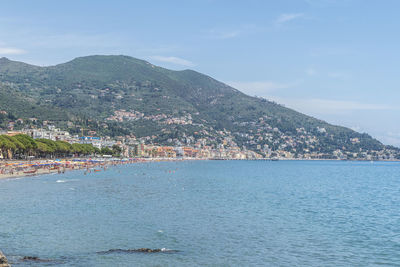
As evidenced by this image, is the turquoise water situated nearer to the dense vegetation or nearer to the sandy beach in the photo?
the sandy beach

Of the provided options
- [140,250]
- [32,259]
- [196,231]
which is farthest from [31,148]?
[32,259]

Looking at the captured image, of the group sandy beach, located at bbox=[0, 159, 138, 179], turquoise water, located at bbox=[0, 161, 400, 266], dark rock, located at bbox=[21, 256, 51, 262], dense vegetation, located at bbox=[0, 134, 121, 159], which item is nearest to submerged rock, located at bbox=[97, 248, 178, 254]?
turquoise water, located at bbox=[0, 161, 400, 266]

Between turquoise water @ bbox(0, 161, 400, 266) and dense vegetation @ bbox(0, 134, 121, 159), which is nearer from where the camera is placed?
turquoise water @ bbox(0, 161, 400, 266)

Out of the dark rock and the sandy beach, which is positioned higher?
the sandy beach

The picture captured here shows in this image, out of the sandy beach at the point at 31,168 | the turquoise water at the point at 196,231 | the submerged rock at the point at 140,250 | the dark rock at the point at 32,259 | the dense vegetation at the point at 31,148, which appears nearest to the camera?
the dark rock at the point at 32,259

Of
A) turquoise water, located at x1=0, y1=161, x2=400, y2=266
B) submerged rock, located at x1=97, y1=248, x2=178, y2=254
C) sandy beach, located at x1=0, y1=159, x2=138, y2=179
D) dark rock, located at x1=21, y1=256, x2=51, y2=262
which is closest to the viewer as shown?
dark rock, located at x1=21, y1=256, x2=51, y2=262

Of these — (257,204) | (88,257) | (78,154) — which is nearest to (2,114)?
(78,154)

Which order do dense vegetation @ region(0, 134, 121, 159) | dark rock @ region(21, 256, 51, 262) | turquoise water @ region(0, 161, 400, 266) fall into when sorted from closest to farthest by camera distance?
dark rock @ region(21, 256, 51, 262), turquoise water @ region(0, 161, 400, 266), dense vegetation @ region(0, 134, 121, 159)

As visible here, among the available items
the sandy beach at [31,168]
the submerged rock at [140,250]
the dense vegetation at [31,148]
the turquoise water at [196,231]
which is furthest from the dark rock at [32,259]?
the dense vegetation at [31,148]

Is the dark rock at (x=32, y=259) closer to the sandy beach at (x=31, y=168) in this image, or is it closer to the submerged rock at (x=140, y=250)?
the submerged rock at (x=140, y=250)

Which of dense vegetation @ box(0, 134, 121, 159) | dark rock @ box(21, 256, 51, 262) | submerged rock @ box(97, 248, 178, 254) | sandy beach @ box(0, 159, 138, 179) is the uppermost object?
dense vegetation @ box(0, 134, 121, 159)

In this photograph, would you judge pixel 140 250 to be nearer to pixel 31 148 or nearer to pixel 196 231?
pixel 196 231

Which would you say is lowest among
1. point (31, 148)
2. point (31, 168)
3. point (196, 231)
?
point (196, 231)

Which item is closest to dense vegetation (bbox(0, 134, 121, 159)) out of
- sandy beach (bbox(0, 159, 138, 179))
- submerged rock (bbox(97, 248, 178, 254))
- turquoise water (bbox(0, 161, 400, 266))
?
sandy beach (bbox(0, 159, 138, 179))
